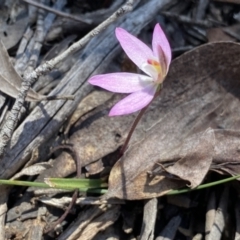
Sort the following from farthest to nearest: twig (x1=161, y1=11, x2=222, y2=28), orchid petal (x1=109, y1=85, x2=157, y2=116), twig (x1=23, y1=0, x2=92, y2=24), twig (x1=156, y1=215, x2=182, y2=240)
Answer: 1. twig (x1=161, y1=11, x2=222, y2=28)
2. twig (x1=23, y1=0, x2=92, y2=24)
3. twig (x1=156, y1=215, x2=182, y2=240)
4. orchid petal (x1=109, y1=85, x2=157, y2=116)

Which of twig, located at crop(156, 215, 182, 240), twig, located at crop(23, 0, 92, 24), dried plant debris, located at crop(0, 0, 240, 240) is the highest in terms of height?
twig, located at crop(23, 0, 92, 24)

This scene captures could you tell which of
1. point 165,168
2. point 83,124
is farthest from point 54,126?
point 165,168

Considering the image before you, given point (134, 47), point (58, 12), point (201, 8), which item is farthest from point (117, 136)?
point (201, 8)

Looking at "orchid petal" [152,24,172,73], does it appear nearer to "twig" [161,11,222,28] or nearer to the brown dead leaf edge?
the brown dead leaf edge

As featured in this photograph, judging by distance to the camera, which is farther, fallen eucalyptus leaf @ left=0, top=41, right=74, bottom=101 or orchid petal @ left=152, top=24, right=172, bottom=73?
fallen eucalyptus leaf @ left=0, top=41, right=74, bottom=101

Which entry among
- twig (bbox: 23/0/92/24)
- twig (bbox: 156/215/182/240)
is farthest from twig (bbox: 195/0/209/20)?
twig (bbox: 156/215/182/240)

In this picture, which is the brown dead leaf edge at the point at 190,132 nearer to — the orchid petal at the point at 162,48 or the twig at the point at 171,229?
the twig at the point at 171,229
